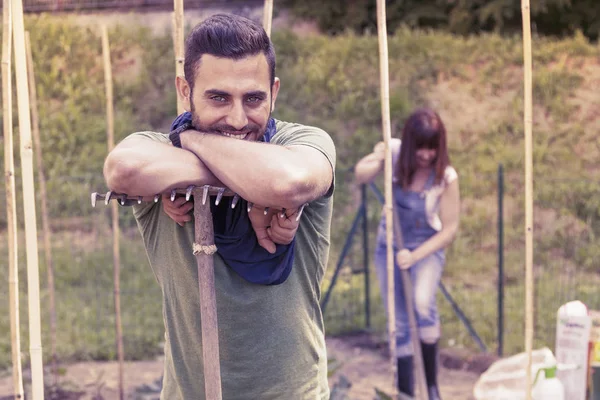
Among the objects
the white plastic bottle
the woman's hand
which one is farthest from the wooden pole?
the woman's hand

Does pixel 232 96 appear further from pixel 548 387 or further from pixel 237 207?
pixel 548 387

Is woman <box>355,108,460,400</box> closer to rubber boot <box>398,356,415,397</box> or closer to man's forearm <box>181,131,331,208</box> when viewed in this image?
rubber boot <box>398,356,415,397</box>

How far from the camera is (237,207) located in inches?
63.0

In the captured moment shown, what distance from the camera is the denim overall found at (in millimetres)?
4406

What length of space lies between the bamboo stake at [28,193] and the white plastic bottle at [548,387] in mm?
2075

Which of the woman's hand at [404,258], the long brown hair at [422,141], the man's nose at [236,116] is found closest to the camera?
the man's nose at [236,116]

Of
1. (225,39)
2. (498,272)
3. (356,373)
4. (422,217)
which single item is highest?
(225,39)

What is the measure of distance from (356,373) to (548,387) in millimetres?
2085

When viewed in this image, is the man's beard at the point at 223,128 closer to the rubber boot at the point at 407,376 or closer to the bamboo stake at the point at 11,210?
the bamboo stake at the point at 11,210

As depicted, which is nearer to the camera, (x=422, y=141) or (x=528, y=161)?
(x=528, y=161)

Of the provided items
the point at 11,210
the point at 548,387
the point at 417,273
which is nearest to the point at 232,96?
the point at 11,210

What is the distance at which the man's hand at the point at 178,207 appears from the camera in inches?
60.5

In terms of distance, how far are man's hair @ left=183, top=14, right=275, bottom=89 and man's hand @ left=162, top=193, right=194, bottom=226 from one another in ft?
0.71

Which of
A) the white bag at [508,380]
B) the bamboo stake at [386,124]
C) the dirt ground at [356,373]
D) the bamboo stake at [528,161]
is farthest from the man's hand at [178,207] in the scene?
the dirt ground at [356,373]
